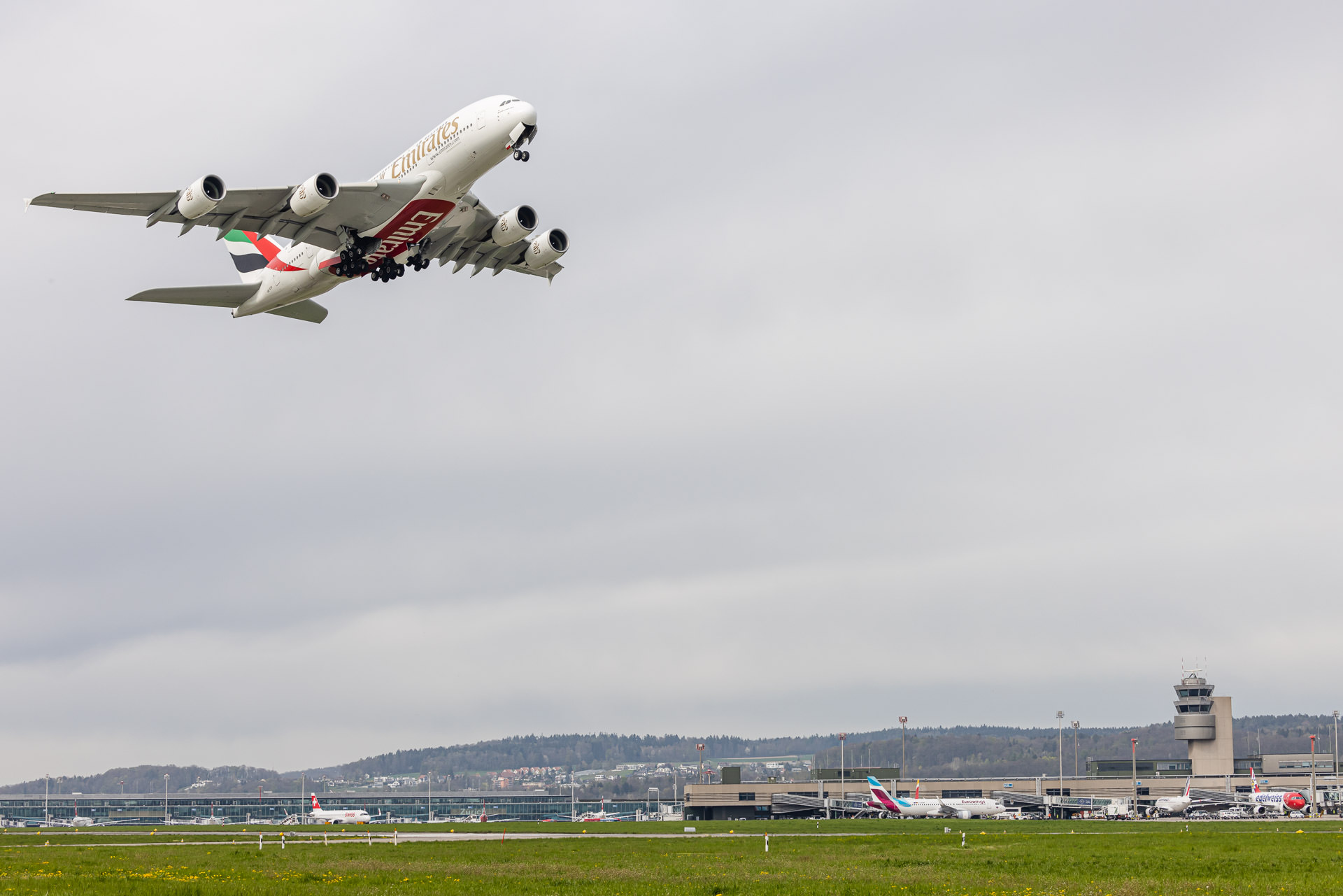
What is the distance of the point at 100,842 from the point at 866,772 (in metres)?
127

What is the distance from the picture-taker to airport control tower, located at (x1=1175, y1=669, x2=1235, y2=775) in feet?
591

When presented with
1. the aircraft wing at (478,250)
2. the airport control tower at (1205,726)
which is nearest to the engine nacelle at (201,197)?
the aircraft wing at (478,250)

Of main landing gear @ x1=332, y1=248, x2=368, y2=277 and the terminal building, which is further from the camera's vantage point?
the terminal building

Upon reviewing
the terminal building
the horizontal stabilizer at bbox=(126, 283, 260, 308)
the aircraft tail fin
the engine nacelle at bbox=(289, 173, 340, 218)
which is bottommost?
the terminal building

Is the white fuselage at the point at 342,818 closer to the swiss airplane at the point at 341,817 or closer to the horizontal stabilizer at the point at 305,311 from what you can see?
the swiss airplane at the point at 341,817

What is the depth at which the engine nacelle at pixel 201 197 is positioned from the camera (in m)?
43.9

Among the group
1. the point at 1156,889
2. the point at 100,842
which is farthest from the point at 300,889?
the point at 100,842

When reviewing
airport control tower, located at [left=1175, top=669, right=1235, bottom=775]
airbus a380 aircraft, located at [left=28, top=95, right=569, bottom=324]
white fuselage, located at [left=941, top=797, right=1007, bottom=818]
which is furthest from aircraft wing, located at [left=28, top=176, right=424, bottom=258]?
airport control tower, located at [left=1175, top=669, right=1235, bottom=775]

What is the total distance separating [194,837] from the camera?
97062 millimetres

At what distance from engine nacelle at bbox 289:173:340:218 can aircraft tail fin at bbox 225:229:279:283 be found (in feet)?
43.0

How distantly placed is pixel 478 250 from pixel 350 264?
677cm

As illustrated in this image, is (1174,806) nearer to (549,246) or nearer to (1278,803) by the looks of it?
(1278,803)

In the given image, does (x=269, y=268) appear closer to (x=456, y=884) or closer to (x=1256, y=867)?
(x=456, y=884)

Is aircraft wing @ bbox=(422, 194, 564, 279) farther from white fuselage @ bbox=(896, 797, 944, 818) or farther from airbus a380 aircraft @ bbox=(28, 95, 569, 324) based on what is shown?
white fuselage @ bbox=(896, 797, 944, 818)
